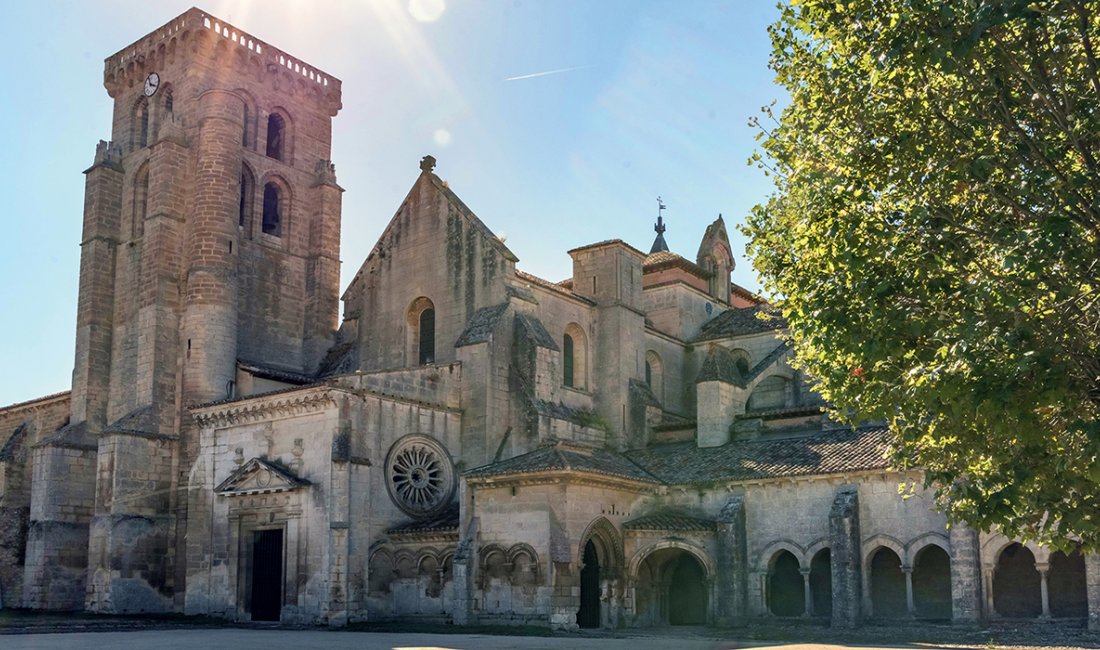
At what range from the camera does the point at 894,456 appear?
16.0m

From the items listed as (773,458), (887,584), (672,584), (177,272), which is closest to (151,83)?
(177,272)

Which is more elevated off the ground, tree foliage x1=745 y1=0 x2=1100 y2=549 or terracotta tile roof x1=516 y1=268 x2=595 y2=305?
terracotta tile roof x1=516 y1=268 x2=595 y2=305

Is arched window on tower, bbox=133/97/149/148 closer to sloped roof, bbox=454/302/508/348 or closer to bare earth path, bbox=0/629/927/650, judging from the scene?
sloped roof, bbox=454/302/508/348

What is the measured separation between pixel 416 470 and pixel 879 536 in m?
13.5

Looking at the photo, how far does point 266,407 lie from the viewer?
109 feet

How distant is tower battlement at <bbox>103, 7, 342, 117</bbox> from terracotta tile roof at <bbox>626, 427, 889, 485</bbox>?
20941 mm

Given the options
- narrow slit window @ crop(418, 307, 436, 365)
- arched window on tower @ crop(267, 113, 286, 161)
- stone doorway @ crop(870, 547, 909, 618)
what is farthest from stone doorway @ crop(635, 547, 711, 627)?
arched window on tower @ crop(267, 113, 286, 161)

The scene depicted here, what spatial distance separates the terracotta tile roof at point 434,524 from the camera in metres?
31.1

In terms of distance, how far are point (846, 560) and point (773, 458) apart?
4192 millimetres

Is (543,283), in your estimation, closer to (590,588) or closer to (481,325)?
(481,325)

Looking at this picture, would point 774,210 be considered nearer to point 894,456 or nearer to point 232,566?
point 894,456

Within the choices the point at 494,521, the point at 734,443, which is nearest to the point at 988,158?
the point at 494,521

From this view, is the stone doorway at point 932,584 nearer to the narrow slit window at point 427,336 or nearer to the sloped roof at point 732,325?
the sloped roof at point 732,325

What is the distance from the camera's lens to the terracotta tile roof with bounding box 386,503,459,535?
31.1 metres
